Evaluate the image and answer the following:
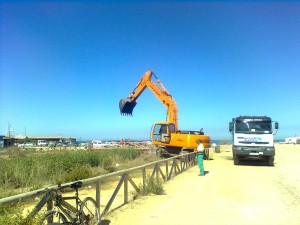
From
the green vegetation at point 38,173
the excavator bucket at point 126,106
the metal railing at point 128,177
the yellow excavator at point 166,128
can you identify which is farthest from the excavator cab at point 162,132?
the green vegetation at point 38,173

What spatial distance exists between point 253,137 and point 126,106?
9973 mm

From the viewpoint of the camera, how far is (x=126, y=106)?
90.1 ft

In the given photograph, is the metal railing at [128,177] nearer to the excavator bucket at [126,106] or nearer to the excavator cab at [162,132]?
the excavator cab at [162,132]

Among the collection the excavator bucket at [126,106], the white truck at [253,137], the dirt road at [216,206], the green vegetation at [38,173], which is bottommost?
the dirt road at [216,206]

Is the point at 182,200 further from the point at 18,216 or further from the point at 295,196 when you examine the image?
the point at 18,216

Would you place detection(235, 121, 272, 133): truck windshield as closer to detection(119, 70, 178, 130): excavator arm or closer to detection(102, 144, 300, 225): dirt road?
detection(119, 70, 178, 130): excavator arm

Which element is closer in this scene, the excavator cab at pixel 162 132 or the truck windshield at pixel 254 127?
the truck windshield at pixel 254 127

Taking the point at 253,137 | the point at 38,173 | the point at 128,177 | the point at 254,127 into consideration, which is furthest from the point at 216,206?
the point at 254,127

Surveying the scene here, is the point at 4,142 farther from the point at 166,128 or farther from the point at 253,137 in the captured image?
the point at 253,137

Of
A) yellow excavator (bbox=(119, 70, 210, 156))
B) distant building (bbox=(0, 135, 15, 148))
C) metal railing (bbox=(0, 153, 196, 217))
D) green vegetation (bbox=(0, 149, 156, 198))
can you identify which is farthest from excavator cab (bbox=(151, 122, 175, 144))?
distant building (bbox=(0, 135, 15, 148))

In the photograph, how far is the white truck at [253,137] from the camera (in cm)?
2259

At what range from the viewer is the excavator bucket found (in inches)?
1074

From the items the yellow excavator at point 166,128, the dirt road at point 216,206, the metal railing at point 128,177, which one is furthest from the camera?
the yellow excavator at point 166,128

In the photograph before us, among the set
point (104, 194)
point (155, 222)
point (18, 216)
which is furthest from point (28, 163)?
point (18, 216)
